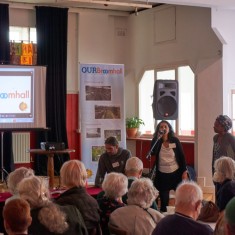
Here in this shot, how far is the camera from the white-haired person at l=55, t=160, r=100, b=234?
3.89 m

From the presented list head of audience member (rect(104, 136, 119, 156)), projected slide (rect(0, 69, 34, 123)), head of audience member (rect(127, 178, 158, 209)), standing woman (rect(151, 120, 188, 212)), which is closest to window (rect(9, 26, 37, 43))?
projected slide (rect(0, 69, 34, 123))

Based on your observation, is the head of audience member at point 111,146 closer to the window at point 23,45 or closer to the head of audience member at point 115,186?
the head of audience member at point 115,186

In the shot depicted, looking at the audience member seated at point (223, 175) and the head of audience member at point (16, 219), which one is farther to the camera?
the audience member seated at point (223, 175)

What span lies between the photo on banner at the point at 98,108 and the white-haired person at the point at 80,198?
15.7 ft

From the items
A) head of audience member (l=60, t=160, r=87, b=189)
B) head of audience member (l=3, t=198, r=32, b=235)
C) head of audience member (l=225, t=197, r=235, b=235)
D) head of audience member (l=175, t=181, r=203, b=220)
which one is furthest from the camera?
head of audience member (l=60, t=160, r=87, b=189)

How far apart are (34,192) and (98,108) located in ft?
18.1

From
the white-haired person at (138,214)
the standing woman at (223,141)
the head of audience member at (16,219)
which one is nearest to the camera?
the head of audience member at (16,219)

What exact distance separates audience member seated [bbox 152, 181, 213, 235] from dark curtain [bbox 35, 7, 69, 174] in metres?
7.50

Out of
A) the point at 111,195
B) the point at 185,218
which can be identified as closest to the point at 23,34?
the point at 111,195

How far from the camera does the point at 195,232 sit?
9.82 feet

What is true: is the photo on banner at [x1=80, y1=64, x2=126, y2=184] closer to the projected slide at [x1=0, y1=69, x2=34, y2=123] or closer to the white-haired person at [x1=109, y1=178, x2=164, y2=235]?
the projected slide at [x1=0, y1=69, x2=34, y2=123]

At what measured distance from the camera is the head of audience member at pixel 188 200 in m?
3.15

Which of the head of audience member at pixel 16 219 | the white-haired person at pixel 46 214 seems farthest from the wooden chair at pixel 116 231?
the head of audience member at pixel 16 219

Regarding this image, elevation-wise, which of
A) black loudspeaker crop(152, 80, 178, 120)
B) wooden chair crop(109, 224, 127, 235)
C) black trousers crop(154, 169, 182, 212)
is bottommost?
black trousers crop(154, 169, 182, 212)
